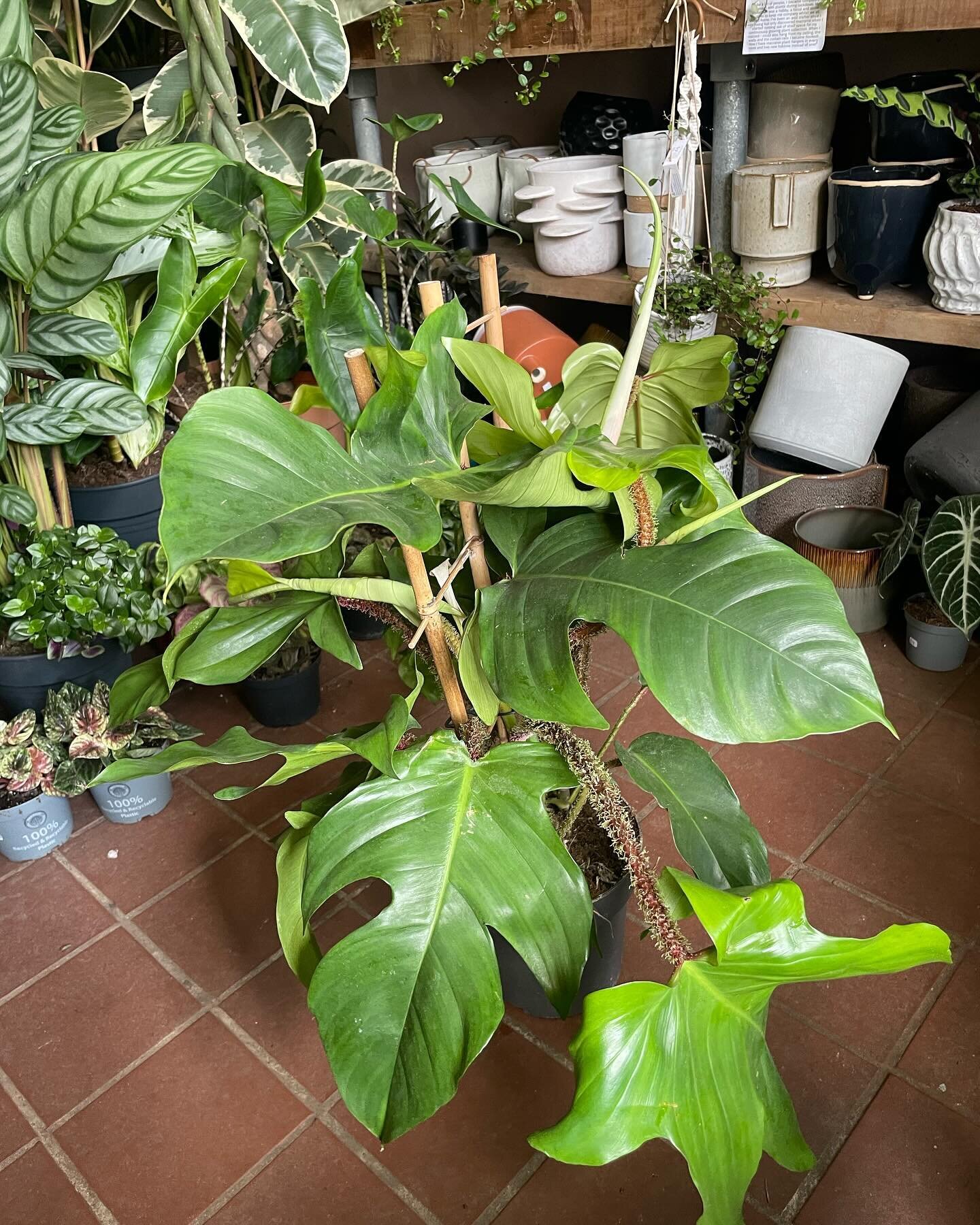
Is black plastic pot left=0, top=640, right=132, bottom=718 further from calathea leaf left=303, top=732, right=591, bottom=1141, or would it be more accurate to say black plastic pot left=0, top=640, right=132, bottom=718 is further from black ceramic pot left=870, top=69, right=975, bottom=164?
black ceramic pot left=870, top=69, right=975, bottom=164

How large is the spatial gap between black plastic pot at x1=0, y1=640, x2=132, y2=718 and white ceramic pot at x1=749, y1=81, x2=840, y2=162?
1.64 m

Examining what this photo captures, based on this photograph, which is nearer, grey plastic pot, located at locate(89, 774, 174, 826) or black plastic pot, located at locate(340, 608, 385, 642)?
grey plastic pot, located at locate(89, 774, 174, 826)

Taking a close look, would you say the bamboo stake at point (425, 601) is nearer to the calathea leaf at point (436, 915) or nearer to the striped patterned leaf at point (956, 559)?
the calathea leaf at point (436, 915)

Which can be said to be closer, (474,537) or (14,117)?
(474,537)

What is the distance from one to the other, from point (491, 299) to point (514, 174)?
63.0 inches

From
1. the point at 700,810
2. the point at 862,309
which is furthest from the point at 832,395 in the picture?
the point at 700,810

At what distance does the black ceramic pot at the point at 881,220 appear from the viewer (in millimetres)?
1842

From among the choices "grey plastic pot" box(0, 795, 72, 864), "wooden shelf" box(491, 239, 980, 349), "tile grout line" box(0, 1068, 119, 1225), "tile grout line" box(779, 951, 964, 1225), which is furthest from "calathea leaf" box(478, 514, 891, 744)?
"wooden shelf" box(491, 239, 980, 349)

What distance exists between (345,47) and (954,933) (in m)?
1.76

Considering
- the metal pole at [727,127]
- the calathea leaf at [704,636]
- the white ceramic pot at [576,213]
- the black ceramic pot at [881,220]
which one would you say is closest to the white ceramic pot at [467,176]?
the white ceramic pot at [576,213]

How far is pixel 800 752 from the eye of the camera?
70.2 inches

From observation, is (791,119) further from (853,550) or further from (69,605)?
(69,605)

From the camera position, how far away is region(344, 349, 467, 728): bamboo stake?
0.89 m

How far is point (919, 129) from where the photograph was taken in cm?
185
